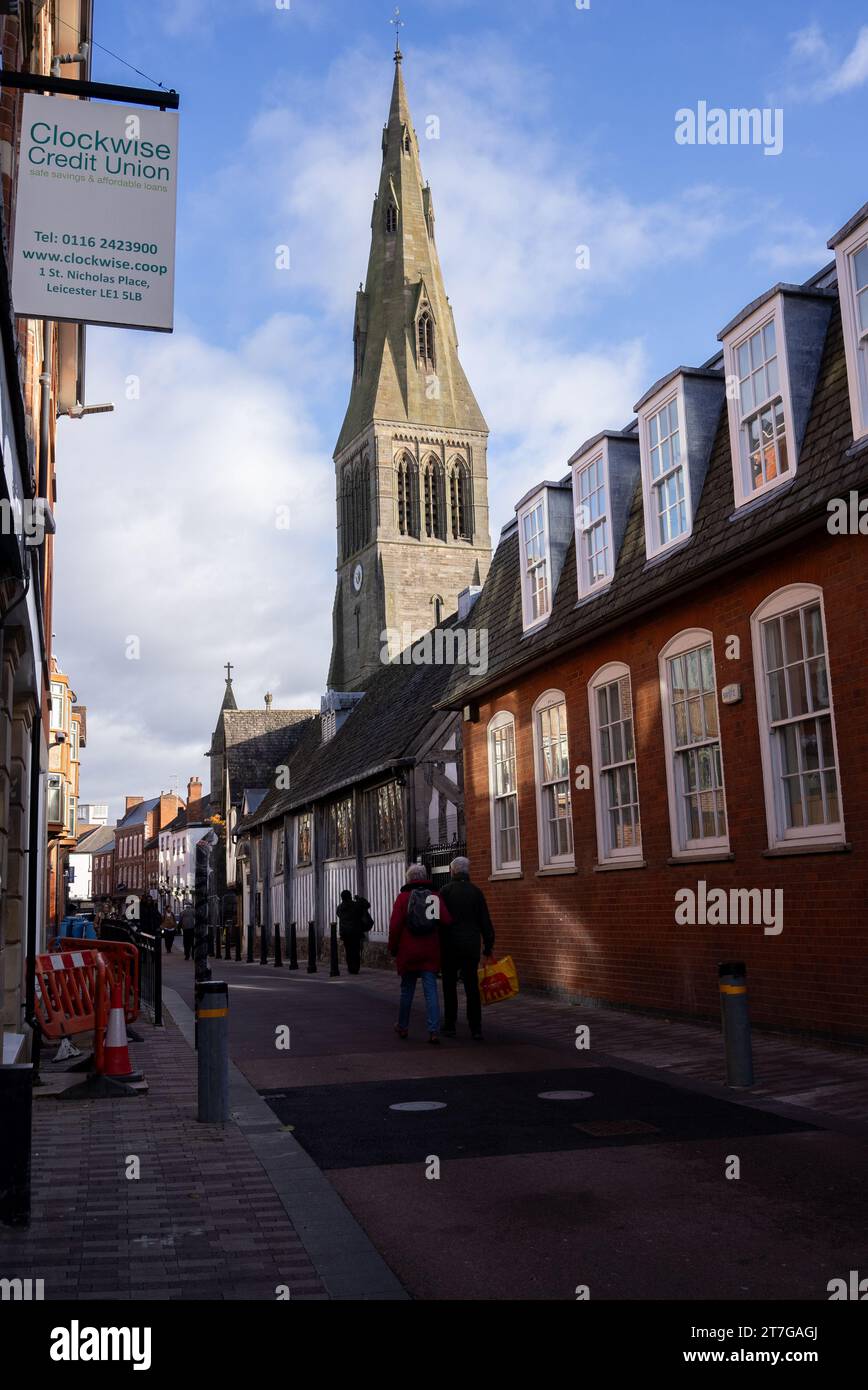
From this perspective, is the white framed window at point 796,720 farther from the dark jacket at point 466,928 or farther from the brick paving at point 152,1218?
the brick paving at point 152,1218

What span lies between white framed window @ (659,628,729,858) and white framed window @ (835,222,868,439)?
118 inches

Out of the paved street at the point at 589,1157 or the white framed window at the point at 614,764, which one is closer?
the paved street at the point at 589,1157

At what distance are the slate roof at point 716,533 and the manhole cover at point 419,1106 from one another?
18.7 ft

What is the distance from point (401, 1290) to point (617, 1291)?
811 mm

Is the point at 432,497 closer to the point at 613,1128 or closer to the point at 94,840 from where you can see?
the point at 613,1128

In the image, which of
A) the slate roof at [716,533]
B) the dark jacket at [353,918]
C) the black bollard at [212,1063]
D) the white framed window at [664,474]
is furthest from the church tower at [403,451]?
the black bollard at [212,1063]

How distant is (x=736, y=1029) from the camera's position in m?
8.64

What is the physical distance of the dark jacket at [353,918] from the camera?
25.1 meters

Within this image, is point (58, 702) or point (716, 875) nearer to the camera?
point (716, 875)

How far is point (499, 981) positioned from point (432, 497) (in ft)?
231

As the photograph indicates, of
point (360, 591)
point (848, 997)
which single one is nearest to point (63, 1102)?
point (848, 997)

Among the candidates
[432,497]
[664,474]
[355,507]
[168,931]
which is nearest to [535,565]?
[664,474]
